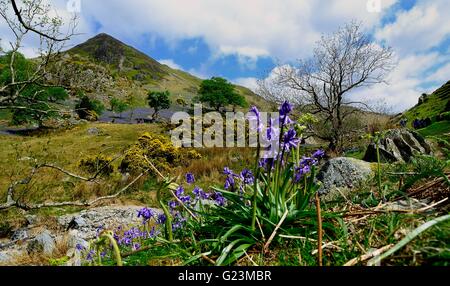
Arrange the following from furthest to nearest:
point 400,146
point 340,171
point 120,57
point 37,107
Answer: point 120,57 < point 400,146 < point 37,107 < point 340,171

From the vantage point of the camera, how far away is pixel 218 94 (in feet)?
339

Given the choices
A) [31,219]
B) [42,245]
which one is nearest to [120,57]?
[31,219]

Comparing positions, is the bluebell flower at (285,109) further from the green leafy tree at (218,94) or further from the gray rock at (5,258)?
the green leafy tree at (218,94)

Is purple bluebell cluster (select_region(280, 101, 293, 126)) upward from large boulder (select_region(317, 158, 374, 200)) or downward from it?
upward

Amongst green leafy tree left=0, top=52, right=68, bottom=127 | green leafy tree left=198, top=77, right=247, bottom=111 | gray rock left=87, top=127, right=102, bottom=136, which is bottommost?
green leafy tree left=0, top=52, right=68, bottom=127

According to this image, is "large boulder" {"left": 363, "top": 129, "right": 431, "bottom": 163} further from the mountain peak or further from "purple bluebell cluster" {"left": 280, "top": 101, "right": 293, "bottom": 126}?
the mountain peak

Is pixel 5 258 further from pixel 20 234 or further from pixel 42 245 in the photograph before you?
pixel 20 234

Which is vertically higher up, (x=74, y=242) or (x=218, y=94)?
(x=218, y=94)

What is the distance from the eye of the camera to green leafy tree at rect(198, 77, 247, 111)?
10356 centimetres

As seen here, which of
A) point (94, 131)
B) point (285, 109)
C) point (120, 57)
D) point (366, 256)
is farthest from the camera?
point (120, 57)

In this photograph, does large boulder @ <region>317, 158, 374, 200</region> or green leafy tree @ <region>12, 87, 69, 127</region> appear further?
large boulder @ <region>317, 158, 374, 200</region>

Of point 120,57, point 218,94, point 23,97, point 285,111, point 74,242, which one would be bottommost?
point 74,242

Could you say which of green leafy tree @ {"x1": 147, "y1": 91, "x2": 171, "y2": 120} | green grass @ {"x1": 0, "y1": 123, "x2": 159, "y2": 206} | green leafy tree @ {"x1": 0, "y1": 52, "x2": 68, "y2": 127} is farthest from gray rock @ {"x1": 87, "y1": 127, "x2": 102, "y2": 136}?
green leafy tree @ {"x1": 147, "y1": 91, "x2": 171, "y2": 120}
